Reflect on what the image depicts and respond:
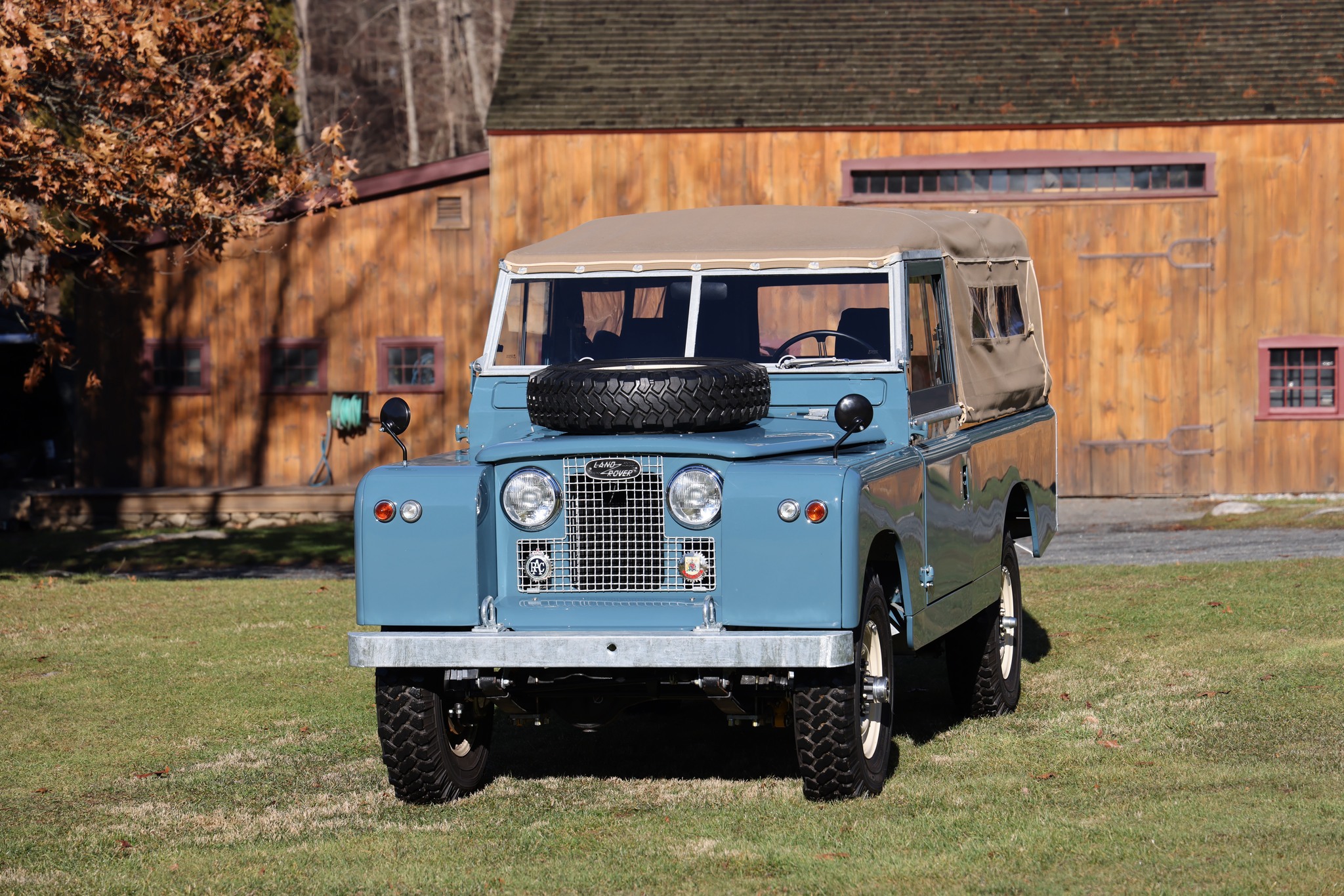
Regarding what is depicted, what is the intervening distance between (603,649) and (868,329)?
7.86 feet

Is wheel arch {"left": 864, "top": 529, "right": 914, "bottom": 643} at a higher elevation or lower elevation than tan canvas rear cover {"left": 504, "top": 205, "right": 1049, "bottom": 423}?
lower

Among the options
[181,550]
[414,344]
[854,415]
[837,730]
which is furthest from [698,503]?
[414,344]

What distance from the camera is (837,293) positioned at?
8.34m

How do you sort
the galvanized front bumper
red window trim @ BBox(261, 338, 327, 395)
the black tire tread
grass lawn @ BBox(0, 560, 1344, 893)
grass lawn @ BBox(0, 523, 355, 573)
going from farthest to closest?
red window trim @ BBox(261, 338, 327, 395), grass lawn @ BBox(0, 523, 355, 573), the black tire tread, the galvanized front bumper, grass lawn @ BBox(0, 560, 1344, 893)

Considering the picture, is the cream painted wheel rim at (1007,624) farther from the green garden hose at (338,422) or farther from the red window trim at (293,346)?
the red window trim at (293,346)

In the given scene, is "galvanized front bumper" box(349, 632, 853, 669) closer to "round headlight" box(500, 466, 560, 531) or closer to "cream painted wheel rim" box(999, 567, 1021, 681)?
"round headlight" box(500, 466, 560, 531)

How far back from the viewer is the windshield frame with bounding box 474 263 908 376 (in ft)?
26.6

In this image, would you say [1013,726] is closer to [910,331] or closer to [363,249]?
[910,331]

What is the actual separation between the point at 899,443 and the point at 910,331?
647 mm

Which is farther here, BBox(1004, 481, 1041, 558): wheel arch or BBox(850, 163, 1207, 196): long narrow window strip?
BBox(850, 163, 1207, 196): long narrow window strip

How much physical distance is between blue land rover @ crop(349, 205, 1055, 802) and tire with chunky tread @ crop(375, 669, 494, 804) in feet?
0.04

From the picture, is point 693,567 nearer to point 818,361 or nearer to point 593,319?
point 818,361

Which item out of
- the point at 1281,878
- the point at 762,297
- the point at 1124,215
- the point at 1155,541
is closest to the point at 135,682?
the point at 762,297

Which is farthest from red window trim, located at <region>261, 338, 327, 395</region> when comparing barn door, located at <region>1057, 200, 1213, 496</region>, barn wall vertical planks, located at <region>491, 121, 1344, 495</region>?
barn door, located at <region>1057, 200, 1213, 496</region>
